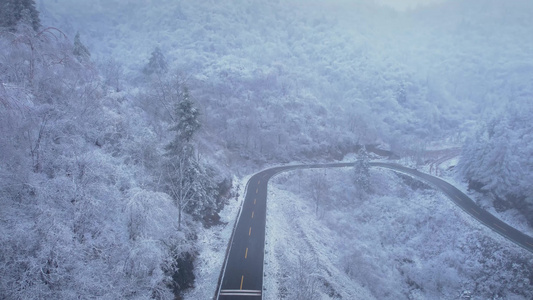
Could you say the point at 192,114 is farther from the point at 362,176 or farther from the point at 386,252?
the point at 362,176

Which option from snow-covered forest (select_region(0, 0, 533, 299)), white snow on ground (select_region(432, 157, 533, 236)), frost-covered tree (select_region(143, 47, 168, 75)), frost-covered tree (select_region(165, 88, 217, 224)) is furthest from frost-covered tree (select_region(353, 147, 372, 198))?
frost-covered tree (select_region(143, 47, 168, 75))

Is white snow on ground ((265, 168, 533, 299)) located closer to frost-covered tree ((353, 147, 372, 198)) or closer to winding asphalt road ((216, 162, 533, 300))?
winding asphalt road ((216, 162, 533, 300))

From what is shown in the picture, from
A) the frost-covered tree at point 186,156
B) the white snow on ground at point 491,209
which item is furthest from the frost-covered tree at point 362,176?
the frost-covered tree at point 186,156

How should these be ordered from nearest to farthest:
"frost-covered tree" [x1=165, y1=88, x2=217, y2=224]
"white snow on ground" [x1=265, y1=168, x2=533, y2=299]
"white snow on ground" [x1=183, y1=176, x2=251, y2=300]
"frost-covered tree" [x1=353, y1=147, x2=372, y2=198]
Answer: "white snow on ground" [x1=183, y1=176, x2=251, y2=300] < "frost-covered tree" [x1=165, y1=88, x2=217, y2=224] < "white snow on ground" [x1=265, y1=168, x2=533, y2=299] < "frost-covered tree" [x1=353, y1=147, x2=372, y2=198]

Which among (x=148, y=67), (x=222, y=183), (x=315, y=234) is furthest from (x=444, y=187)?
(x=148, y=67)

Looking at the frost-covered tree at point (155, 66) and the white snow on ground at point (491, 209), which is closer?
the white snow on ground at point (491, 209)

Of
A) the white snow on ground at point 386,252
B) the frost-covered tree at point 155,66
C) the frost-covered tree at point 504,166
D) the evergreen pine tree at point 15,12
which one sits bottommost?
the white snow on ground at point 386,252

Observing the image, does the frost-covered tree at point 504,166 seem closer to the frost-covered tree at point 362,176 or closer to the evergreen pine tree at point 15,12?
the frost-covered tree at point 362,176
